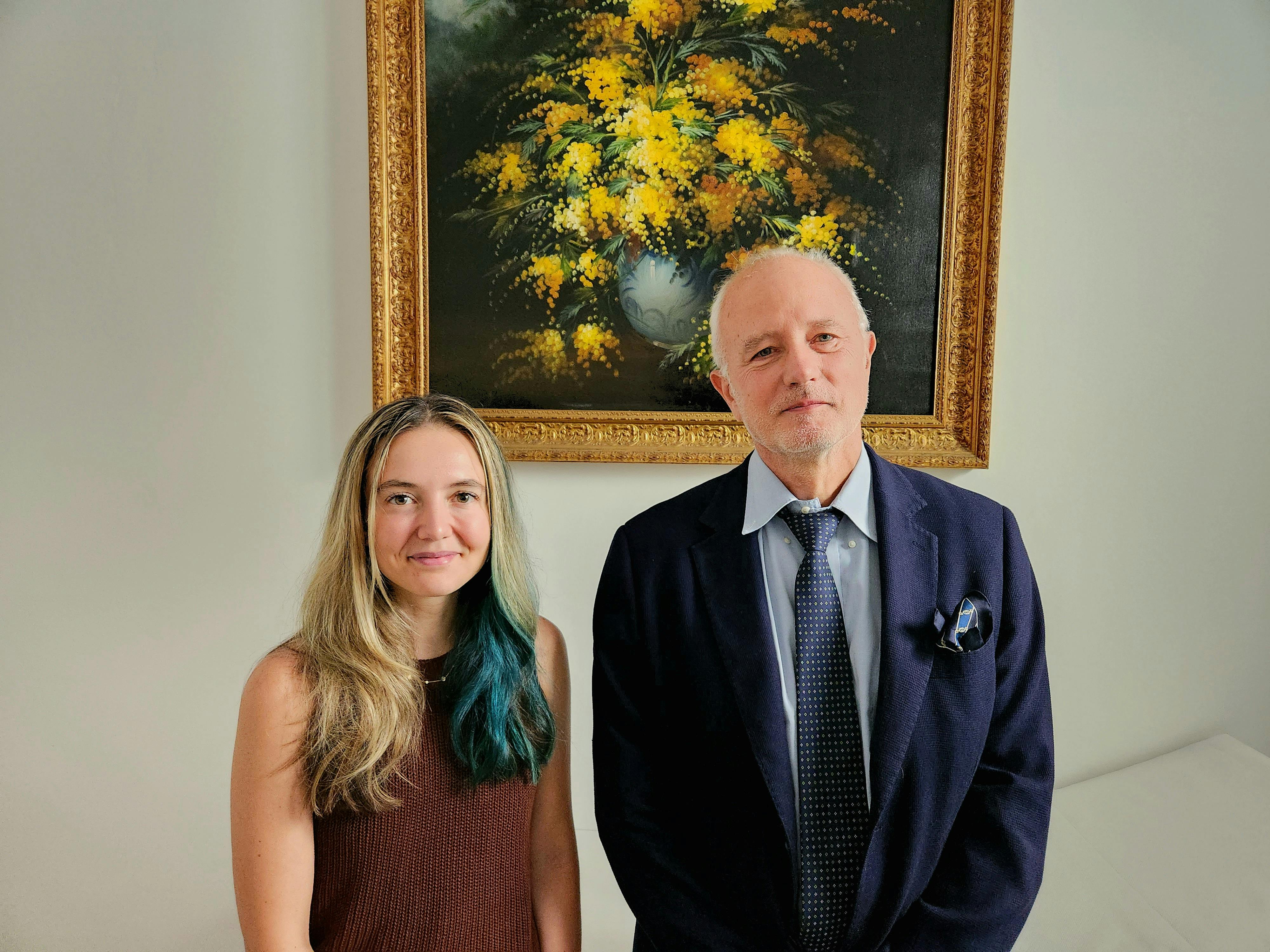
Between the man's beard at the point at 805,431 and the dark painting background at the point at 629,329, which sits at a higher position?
the dark painting background at the point at 629,329

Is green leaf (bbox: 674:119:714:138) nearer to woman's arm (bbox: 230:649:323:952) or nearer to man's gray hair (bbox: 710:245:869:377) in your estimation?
man's gray hair (bbox: 710:245:869:377)

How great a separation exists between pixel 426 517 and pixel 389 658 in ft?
0.81

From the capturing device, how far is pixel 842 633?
4.11 feet

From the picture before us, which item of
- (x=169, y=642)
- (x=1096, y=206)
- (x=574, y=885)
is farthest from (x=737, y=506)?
(x=169, y=642)

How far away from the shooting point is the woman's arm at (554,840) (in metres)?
1.44

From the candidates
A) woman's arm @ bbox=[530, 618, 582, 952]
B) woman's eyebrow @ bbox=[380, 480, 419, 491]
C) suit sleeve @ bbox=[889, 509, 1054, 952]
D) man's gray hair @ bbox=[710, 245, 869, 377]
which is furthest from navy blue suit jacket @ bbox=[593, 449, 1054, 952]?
woman's eyebrow @ bbox=[380, 480, 419, 491]

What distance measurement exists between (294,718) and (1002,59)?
2.30 metres

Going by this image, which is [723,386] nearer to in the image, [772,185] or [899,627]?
[899,627]

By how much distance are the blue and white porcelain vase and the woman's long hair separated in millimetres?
904

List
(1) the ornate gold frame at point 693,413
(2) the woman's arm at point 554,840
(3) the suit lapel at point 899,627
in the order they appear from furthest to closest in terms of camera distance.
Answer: (1) the ornate gold frame at point 693,413 → (2) the woman's arm at point 554,840 → (3) the suit lapel at point 899,627

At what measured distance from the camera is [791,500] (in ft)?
4.31

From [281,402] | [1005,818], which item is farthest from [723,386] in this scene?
[281,402]

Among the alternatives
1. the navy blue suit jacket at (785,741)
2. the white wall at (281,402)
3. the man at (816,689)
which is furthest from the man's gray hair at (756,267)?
the white wall at (281,402)

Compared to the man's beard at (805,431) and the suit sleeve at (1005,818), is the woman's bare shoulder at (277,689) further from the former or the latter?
the suit sleeve at (1005,818)
